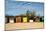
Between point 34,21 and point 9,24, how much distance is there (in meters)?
0.19

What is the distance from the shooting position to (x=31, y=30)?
699 millimetres

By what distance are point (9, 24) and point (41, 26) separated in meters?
0.25

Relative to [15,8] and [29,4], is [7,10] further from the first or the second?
[29,4]

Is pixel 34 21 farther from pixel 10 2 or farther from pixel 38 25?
pixel 10 2

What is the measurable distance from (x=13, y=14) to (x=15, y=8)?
48mm

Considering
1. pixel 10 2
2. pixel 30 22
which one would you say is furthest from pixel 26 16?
pixel 10 2

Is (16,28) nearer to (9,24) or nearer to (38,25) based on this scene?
(9,24)

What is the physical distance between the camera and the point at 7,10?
670 mm

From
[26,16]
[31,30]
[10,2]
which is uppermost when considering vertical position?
[10,2]

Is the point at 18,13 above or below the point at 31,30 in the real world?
above

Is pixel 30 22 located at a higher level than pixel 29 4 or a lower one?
lower

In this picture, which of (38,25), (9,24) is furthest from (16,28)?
(38,25)

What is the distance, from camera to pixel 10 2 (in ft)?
2.22

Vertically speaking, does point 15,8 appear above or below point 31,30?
above
